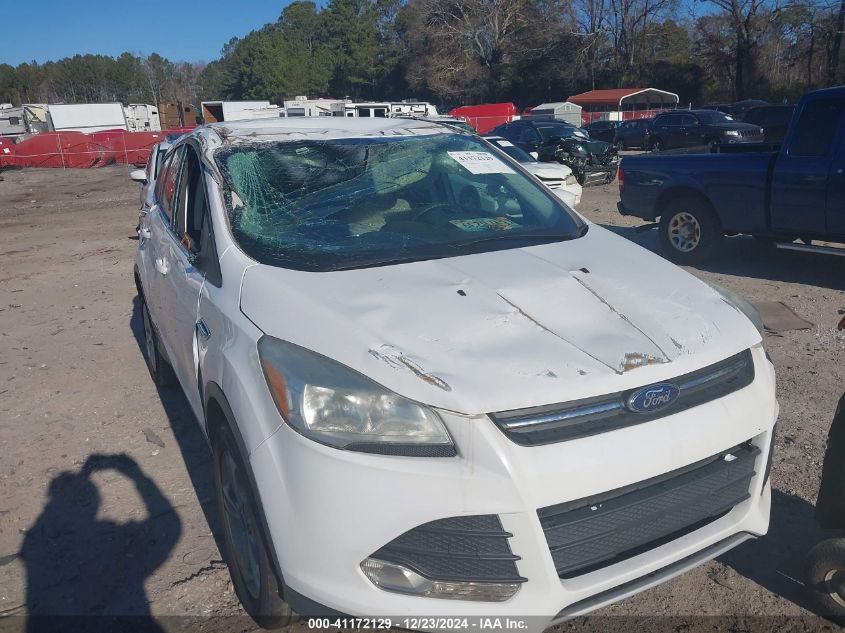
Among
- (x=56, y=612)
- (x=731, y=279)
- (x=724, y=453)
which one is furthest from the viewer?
(x=731, y=279)

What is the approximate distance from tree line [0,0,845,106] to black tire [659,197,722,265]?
42.0m

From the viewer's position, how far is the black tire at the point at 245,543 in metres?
2.33

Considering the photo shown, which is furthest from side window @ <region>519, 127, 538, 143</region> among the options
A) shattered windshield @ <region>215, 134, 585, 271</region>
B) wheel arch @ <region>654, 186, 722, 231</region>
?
shattered windshield @ <region>215, 134, 585, 271</region>

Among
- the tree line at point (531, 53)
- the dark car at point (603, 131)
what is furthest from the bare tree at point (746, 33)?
the dark car at point (603, 131)

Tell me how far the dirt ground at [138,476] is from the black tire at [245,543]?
22 centimetres

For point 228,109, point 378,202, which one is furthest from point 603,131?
point 378,202

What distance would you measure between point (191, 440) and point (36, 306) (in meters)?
4.53

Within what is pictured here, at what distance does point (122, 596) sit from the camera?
288cm

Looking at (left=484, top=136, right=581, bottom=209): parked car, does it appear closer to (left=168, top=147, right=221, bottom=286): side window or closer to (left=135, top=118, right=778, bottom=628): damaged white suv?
(left=168, top=147, right=221, bottom=286): side window

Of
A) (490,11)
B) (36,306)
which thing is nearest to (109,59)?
(490,11)

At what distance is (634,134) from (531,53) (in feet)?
119

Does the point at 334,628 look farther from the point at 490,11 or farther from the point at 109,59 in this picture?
the point at 109,59

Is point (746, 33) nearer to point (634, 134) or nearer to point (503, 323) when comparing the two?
point (634, 134)

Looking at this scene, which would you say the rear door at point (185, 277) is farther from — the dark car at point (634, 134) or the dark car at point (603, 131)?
the dark car at point (603, 131)
